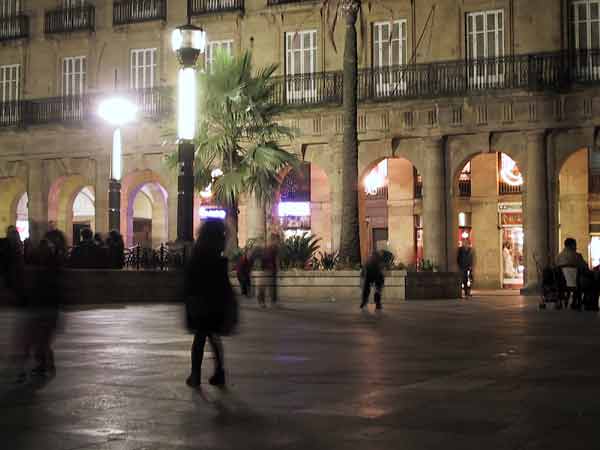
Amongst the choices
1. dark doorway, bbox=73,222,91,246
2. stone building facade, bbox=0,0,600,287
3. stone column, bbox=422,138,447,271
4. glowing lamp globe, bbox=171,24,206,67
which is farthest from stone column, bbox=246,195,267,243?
glowing lamp globe, bbox=171,24,206,67

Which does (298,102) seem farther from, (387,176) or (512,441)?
(512,441)

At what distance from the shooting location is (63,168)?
40.7m

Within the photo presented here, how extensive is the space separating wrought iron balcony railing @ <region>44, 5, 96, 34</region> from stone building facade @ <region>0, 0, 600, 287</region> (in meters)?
0.06

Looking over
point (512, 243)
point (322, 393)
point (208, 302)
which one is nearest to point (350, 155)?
point (512, 243)

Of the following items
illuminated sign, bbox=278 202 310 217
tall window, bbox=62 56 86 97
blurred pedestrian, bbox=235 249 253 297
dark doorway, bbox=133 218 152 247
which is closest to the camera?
blurred pedestrian, bbox=235 249 253 297

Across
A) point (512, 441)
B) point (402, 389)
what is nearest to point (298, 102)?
point (402, 389)

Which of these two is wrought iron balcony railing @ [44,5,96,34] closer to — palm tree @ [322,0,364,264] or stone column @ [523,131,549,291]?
palm tree @ [322,0,364,264]

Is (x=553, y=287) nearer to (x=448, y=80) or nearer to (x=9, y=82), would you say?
(x=448, y=80)

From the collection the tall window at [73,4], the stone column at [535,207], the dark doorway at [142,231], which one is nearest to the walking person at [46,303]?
the stone column at [535,207]

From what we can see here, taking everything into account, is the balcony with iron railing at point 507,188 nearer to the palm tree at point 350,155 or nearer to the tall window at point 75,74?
the palm tree at point 350,155

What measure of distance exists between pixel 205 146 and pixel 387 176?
1108cm

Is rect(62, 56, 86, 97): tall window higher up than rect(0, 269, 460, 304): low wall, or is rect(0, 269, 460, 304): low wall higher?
rect(62, 56, 86, 97): tall window

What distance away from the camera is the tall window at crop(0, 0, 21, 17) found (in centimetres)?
4178

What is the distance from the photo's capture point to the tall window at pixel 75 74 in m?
40.8
